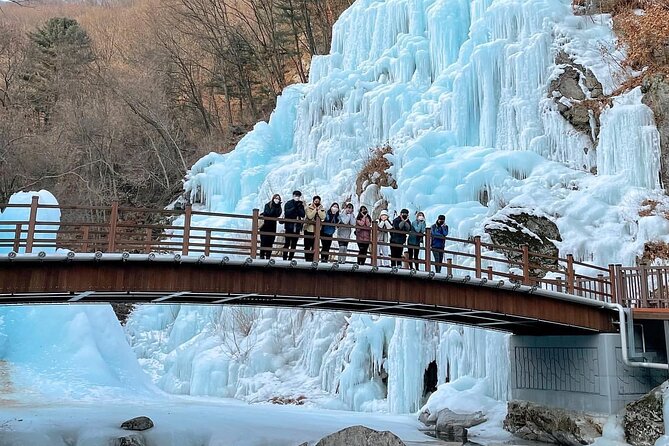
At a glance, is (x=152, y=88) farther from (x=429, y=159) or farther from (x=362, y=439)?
(x=362, y=439)

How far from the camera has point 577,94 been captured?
25.1 metres

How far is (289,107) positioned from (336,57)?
386 centimetres

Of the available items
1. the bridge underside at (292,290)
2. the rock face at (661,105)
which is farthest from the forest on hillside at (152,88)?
the bridge underside at (292,290)

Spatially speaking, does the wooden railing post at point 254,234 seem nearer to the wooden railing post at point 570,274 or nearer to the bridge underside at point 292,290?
the bridge underside at point 292,290

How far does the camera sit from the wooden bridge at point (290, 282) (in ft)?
41.8

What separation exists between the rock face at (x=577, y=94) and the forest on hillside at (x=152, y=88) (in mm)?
A: 22499

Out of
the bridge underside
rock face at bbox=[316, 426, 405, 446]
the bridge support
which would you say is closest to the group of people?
the bridge underside

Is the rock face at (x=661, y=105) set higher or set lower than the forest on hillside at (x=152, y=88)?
lower

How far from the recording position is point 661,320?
635 inches

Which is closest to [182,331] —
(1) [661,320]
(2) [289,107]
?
(2) [289,107]

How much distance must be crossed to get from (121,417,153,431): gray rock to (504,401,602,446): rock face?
9.29m

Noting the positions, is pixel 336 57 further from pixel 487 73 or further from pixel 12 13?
pixel 12 13

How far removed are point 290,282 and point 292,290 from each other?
170mm

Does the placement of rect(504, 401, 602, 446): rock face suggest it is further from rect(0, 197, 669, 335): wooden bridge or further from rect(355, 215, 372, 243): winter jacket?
rect(355, 215, 372, 243): winter jacket
